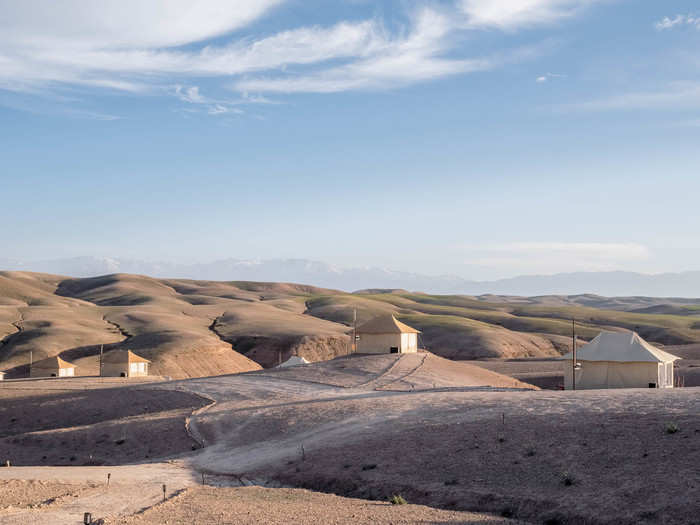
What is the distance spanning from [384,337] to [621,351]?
22058 millimetres

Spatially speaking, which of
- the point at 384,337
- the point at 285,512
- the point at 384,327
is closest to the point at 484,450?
the point at 285,512

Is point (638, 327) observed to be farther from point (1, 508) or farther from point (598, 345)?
point (1, 508)

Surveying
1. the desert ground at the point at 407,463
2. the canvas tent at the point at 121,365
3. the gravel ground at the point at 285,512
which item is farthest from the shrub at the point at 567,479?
the canvas tent at the point at 121,365

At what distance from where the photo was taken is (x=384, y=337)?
61.1m

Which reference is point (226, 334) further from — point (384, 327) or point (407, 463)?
point (407, 463)

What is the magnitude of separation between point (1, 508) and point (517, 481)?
14.4 m

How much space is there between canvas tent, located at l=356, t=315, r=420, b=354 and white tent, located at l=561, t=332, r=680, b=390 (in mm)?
18616

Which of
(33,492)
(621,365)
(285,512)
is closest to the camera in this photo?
(285,512)

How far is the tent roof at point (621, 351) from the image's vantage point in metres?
43.1

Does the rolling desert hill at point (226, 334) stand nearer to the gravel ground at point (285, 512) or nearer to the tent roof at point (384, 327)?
the tent roof at point (384, 327)

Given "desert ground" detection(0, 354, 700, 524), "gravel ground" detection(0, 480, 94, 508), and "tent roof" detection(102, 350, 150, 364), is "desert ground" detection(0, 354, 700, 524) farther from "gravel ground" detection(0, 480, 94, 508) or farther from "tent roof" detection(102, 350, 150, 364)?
"tent roof" detection(102, 350, 150, 364)

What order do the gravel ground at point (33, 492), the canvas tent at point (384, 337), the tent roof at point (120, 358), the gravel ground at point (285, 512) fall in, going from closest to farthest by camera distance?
1. the gravel ground at point (285, 512)
2. the gravel ground at point (33, 492)
3. the canvas tent at point (384, 337)
4. the tent roof at point (120, 358)

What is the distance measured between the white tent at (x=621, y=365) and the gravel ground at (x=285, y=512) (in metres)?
27.0

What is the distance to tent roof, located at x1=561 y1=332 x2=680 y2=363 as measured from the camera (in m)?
43.1
